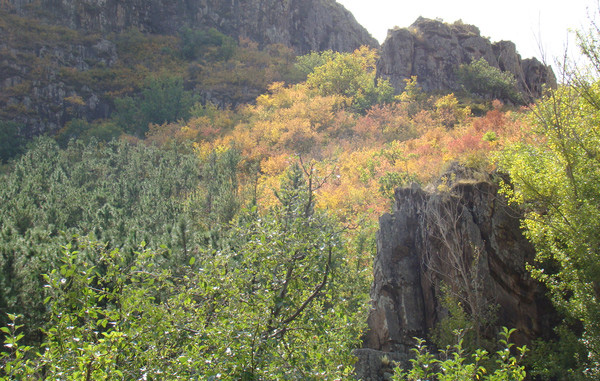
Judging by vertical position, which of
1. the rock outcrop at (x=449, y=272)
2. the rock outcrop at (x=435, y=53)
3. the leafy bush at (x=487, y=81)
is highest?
the rock outcrop at (x=435, y=53)

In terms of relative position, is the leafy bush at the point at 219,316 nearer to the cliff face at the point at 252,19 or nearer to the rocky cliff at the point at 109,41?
the rocky cliff at the point at 109,41

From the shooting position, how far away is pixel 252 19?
90312 mm

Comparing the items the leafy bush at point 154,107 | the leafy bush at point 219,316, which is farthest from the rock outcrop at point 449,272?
the leafy bush at point 154,107

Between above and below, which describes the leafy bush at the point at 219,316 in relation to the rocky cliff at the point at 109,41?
below

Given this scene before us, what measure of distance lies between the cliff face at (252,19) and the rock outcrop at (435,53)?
40.9 m

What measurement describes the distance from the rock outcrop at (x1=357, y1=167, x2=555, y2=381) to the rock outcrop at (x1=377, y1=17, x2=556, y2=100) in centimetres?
3648

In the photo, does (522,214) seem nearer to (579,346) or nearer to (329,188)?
(579,346)

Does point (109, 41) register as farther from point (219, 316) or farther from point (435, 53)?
point (219, 316)

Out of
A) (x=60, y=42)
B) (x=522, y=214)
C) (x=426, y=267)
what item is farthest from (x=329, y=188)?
(x=60, y=42)

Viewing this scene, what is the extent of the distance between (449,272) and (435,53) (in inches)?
1604

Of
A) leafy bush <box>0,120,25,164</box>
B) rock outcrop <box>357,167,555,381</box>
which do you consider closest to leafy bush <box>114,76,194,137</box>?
leafy bush <box>0,120,25,164</box>

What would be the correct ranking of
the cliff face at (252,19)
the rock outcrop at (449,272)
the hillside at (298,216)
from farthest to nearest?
the cliff face at (252,19)
the rock outcrop at (449,272)
the hillside at (298,216)

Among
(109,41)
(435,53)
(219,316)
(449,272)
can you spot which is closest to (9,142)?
(109,41)

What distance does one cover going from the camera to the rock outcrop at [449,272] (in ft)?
52.5
